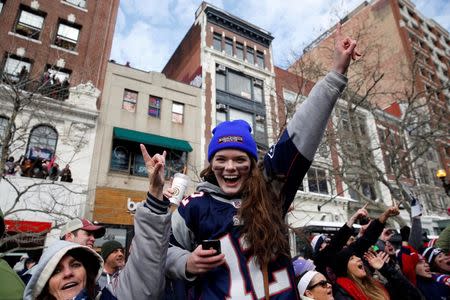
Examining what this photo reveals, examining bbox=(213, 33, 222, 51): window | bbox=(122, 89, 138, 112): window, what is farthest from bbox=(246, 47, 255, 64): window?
bbox=(122, 89, 138, 112): window

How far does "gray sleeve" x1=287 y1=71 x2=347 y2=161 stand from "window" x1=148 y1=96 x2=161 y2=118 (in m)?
16.6

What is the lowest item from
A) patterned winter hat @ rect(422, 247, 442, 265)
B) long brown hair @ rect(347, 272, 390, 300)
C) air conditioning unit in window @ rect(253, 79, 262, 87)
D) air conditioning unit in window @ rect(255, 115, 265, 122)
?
long brown hair @ rect(347, 272, 390, 300)

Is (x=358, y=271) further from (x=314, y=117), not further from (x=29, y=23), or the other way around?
(x=29, y=23)

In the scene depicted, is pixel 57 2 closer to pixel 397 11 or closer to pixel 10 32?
pixel 10 32

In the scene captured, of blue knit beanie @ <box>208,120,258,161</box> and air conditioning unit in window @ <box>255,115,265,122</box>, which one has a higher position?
air conditioning unit in window @ <box>255,115,265,122</box>

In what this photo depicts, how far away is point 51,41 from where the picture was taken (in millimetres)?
15828

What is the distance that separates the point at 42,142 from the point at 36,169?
149cm

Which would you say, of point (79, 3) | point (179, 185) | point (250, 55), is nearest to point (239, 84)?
point (250, 55)

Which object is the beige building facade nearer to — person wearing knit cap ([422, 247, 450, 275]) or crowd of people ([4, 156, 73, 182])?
crowd of people ([4, 156, 73, 182])

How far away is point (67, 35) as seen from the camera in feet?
54.6

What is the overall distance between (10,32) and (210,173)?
17666 millimetres

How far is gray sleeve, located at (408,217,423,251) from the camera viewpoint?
5.37 meters

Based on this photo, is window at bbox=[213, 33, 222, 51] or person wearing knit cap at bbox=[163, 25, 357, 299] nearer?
person wearing knit cap at bbox=[163, 25, 357, 299]

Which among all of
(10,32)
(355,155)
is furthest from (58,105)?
(355,155)
